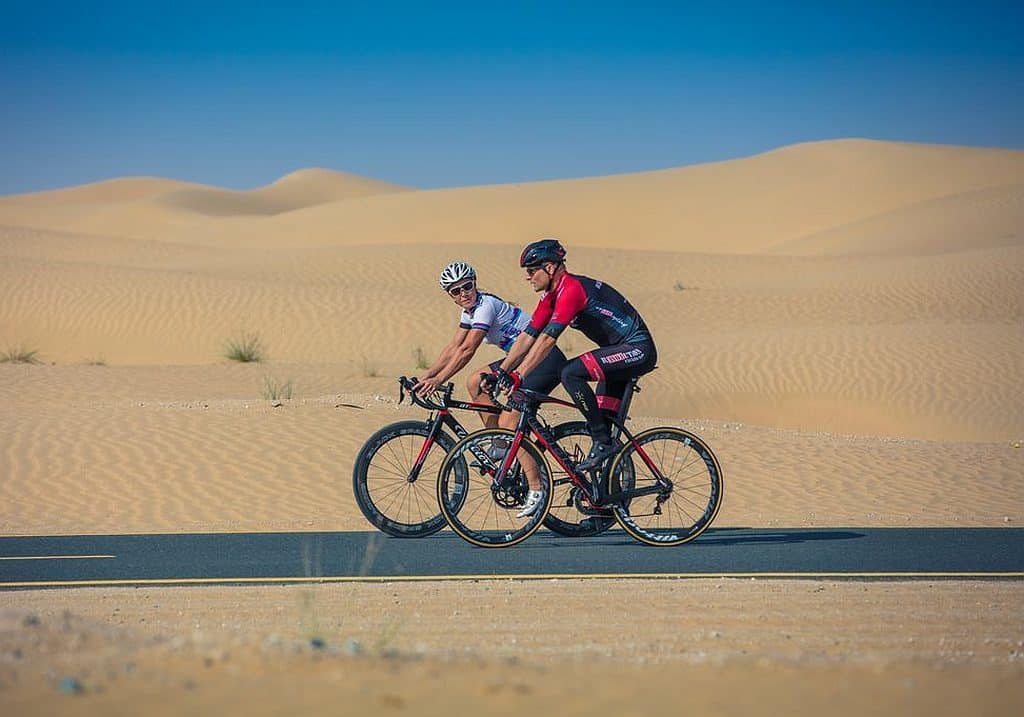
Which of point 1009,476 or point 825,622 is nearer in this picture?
point 825,622

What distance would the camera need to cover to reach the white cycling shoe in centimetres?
958

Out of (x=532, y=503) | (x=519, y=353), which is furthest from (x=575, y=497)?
(x=519, y=353)

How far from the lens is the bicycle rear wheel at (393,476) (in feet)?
33.0

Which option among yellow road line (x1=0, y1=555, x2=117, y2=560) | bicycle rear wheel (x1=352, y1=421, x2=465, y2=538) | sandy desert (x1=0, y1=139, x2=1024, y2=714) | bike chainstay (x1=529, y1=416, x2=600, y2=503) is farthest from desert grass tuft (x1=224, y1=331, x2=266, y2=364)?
bike chainstay (x1=529, y1=416, x2=600, y2=503)

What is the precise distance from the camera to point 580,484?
966 cm

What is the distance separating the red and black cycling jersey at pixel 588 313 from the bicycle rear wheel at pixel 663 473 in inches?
28.9

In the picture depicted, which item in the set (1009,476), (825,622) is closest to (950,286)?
(1009,476)

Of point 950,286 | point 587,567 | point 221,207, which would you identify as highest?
point 221,207

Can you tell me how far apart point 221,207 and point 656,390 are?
14009cm

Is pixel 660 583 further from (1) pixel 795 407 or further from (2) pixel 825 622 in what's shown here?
(1) pixel 795 407

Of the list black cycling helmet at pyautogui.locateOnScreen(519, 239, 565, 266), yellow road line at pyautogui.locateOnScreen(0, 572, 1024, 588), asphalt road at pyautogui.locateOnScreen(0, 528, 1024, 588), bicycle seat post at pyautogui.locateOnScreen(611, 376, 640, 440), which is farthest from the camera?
bicycle seat post at pyautogui.locateOnScreen(611, 376, 640, 440)

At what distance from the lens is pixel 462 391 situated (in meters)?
26.3

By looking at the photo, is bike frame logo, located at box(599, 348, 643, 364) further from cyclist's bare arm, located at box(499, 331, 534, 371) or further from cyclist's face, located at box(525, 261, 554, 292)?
cyclist's face, located at box(525, 261, 554, 292)

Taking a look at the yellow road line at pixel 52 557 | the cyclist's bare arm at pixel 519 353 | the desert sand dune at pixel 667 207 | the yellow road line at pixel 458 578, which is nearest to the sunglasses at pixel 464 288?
the cyclist's bare arm at pixel 519 353
